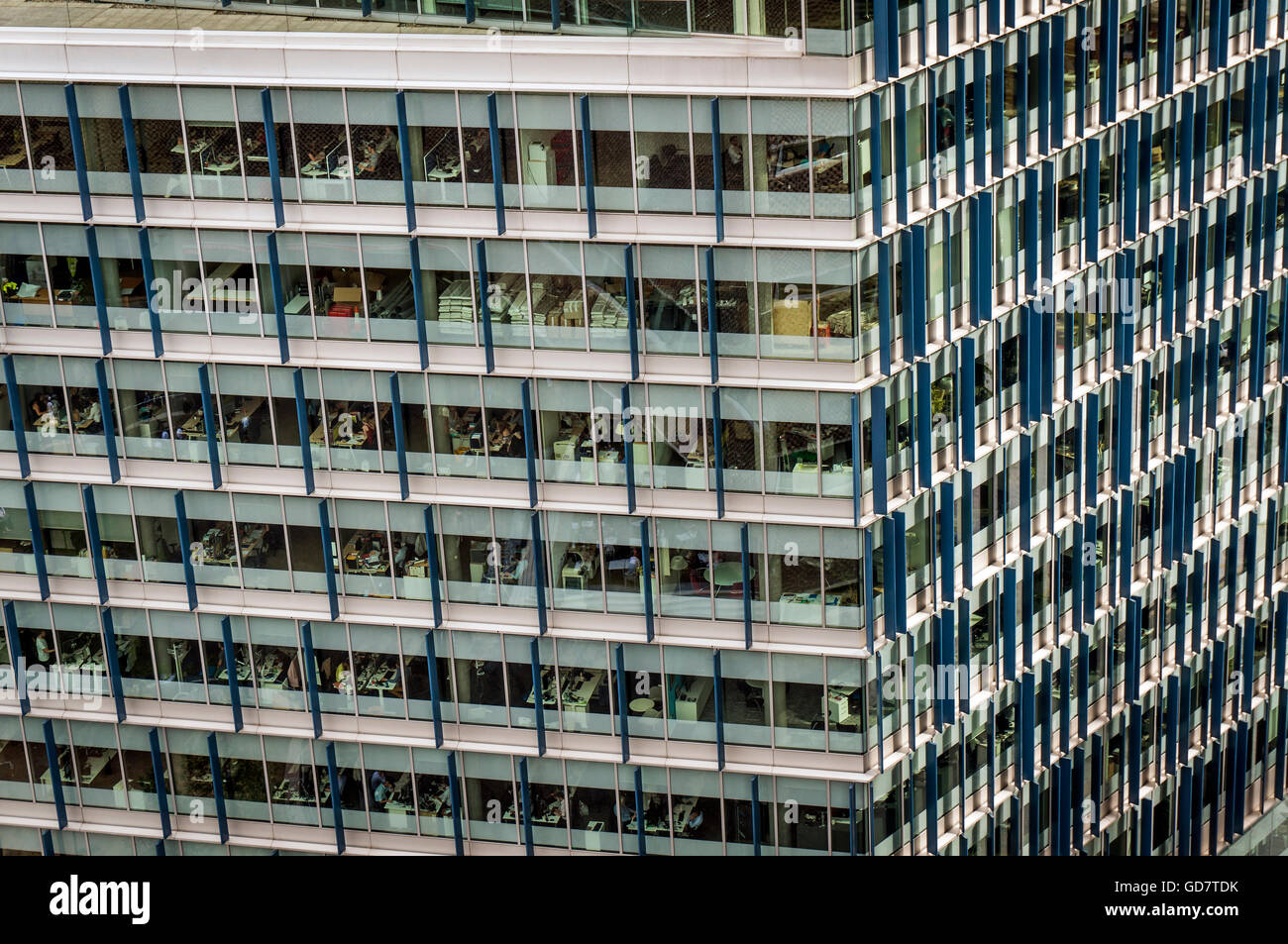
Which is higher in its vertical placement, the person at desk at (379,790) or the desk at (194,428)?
the desk at (194,428)

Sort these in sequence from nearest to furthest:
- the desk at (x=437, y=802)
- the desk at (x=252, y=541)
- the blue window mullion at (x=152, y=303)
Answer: the blue window mullion at (x=152, y=303), the desk at (x=252, y=541), the desk at (x=437, y=802)

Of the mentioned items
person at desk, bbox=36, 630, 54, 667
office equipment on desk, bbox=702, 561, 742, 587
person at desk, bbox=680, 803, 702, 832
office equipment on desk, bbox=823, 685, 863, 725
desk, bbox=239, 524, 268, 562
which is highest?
desk, bbox=239, 524, 268, 562

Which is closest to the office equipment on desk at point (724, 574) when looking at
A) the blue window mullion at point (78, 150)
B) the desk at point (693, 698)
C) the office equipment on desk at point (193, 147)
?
the desk at point (693, 698)

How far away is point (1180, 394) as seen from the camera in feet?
283

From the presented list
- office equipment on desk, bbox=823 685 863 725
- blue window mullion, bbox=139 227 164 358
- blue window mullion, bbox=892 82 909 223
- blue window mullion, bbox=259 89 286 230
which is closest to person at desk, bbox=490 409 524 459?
blue window mullion, bbox=259 89 286 230

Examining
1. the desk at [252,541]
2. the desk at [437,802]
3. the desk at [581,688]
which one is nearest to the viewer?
the desk at [581,688]

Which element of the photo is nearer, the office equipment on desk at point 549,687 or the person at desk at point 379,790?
the office equipment on desk at point 549,687

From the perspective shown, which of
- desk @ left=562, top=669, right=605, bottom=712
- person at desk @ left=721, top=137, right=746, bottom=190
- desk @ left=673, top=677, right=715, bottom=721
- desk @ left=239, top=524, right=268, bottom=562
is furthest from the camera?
desk @ left=239, top=524, right=268, bottom=562

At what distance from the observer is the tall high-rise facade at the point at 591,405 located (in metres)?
70.5

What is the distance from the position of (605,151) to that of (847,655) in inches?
663

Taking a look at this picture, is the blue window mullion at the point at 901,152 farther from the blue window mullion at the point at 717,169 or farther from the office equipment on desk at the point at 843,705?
the office equipment on desk at the point at 843,705

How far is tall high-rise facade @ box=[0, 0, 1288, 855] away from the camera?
2776 inches

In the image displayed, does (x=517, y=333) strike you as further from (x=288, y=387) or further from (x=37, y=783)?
(x=37, y=783)

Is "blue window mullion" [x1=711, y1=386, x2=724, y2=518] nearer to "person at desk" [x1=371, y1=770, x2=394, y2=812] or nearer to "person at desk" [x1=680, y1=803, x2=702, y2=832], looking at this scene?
"person at desk" [x1=680, y1=803, x2=702, y2=832]
